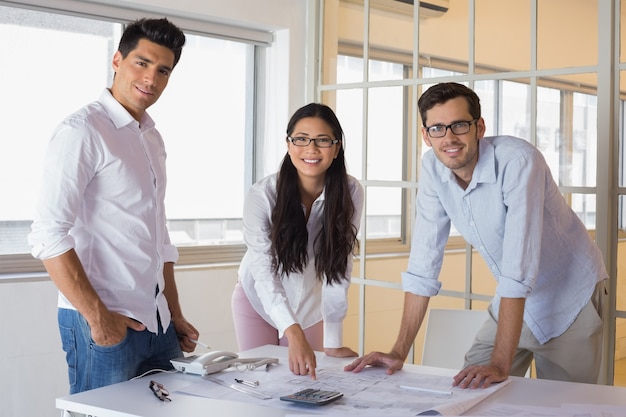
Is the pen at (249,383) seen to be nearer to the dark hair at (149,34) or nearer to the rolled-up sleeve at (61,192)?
the rolled-up sleeve at (61,192)

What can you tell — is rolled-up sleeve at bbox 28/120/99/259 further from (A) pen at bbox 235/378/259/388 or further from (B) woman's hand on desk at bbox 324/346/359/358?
(B) woman's hand on desk at bbox 324/346/359/358

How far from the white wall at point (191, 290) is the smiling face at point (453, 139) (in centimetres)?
194

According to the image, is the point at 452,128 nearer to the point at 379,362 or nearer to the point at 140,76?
the point at 379,362

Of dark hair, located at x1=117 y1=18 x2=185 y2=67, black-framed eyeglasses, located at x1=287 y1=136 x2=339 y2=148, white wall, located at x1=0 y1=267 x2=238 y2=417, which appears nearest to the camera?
dark hair, located at x1=117 y1=18 x2=185 y2=67

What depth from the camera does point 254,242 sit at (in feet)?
8.27

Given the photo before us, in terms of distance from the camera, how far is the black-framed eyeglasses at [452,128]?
226 cm

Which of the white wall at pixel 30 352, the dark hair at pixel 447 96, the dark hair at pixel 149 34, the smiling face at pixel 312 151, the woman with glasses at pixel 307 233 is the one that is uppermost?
the dark hair at pixel 149 34

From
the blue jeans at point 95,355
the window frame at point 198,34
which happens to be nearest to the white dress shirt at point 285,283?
the blue jeans at point 95,355

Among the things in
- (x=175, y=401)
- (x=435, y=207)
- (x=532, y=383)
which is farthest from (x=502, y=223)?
(x=175, y=401)

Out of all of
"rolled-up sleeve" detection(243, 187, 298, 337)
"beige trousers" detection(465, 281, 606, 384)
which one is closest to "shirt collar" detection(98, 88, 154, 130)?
"rolled-up sleeve" detection(243, 187, 298, 337)

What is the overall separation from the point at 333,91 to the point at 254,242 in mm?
1826

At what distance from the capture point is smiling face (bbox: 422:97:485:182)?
227 centimetres

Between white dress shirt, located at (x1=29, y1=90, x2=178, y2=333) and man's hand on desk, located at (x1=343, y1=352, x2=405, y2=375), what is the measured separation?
1.86 ft

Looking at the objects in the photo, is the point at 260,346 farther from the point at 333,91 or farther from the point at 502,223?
the point at 333,91
